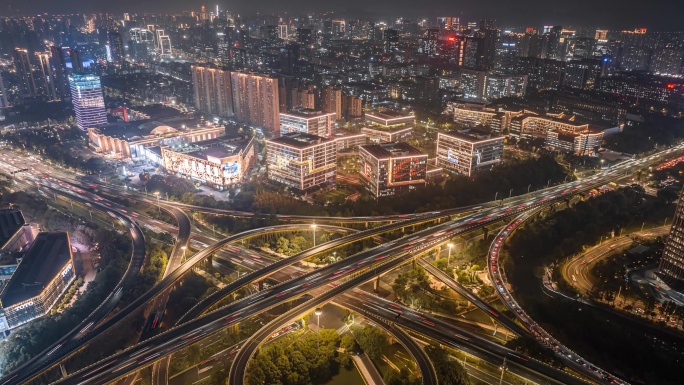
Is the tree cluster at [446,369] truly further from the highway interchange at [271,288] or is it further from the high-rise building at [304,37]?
the high-rise building at [304,37]

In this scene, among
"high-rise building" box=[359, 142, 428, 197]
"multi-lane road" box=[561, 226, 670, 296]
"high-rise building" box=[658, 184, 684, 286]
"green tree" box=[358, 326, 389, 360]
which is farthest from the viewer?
"high-rise building" box=[359, 142, 428, 197]

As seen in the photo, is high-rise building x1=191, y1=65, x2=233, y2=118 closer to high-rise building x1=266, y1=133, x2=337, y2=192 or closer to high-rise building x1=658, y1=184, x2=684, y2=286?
high-rise building x1=266, y1=133, x2=337, y2=192

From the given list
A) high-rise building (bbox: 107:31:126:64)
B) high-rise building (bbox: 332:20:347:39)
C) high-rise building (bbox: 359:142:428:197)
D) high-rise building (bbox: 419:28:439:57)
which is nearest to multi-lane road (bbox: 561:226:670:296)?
high-rise building (bbox: 359:142:428:197)

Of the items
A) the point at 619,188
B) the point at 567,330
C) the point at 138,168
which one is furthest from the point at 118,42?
the point at 567,330

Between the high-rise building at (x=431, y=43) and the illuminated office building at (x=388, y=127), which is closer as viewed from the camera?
the illuminated office building at (x=388, y=127)

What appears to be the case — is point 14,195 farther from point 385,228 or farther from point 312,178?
point 385,228

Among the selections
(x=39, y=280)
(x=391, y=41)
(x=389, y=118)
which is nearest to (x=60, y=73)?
(x=389, y=118)

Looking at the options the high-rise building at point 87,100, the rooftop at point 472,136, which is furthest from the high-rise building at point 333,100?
the high-rise building at point 87,100
